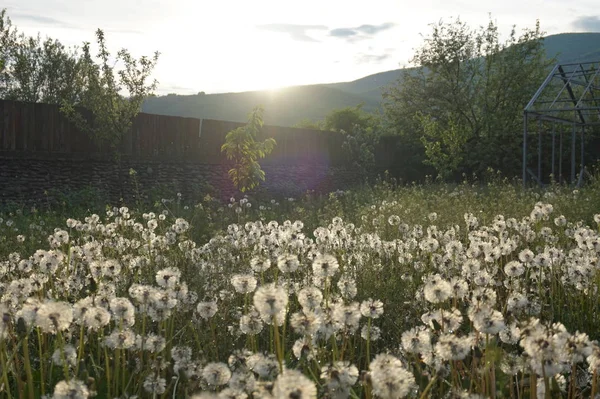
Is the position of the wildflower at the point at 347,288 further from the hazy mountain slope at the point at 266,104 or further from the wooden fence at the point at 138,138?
the hazy mountain slope at the point at 266,104

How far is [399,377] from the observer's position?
142 cm

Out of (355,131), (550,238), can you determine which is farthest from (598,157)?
(550,238)

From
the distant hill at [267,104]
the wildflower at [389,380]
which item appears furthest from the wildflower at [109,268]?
the distant hill at [267,104]

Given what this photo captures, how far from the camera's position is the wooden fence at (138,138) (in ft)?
50.6

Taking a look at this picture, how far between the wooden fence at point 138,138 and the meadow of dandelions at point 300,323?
383 inches

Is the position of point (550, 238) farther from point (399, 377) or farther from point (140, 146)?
point (140, 146)

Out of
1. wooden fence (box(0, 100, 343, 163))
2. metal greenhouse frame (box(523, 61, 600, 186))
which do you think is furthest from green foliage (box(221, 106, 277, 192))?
metal greenhouse frame (box(523, 61, 600, 186))

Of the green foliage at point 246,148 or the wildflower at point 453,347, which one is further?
the green foliage at point 246,148

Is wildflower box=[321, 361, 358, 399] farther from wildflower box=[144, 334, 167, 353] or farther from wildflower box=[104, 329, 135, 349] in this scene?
wildflower box=[144, 334, 167, 353]

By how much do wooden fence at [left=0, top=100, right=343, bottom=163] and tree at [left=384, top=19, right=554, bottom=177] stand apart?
7907 millimetres

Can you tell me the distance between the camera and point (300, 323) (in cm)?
184

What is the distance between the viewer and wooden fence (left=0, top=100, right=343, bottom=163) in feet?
50.6

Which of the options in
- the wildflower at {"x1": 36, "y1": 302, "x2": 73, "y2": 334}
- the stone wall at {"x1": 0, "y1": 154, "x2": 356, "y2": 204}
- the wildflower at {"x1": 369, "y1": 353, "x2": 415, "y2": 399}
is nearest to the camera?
the wildflower at {"x1": 369, "y1": 353, "x2": 415, "y2": 399}

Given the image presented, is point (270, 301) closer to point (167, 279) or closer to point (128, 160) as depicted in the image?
point (167, 279)
